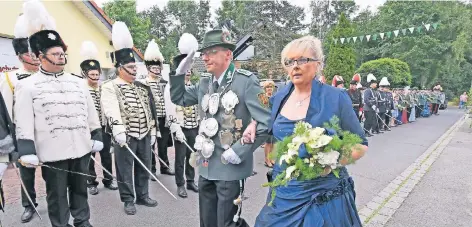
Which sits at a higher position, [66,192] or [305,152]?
[305,152]

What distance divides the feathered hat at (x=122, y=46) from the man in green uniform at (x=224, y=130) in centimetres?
169

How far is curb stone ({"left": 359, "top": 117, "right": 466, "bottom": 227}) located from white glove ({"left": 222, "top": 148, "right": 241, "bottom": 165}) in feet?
7.24

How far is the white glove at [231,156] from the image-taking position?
2.80 meters

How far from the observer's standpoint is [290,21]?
50094 millimetres

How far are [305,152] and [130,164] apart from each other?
301 centimetres

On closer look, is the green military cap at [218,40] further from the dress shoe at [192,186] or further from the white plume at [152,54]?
the dress shoe at [192,186]

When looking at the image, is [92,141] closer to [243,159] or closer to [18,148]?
[18,148]

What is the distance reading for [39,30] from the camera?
3580mm

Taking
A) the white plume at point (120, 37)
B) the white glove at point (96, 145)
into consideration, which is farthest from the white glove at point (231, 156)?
the white plume at point (120, 37)

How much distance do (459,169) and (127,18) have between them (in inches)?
1445

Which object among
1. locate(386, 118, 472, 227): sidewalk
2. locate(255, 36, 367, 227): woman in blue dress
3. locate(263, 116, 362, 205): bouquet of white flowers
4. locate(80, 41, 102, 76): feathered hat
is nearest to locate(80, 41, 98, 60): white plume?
locate(80, 41, 102, 76): feathered hat

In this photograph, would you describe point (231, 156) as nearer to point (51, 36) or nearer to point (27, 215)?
point (51, 36)

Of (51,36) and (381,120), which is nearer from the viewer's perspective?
(51,36)

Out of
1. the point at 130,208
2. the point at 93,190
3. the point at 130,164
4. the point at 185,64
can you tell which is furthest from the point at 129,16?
the point at 185,64
